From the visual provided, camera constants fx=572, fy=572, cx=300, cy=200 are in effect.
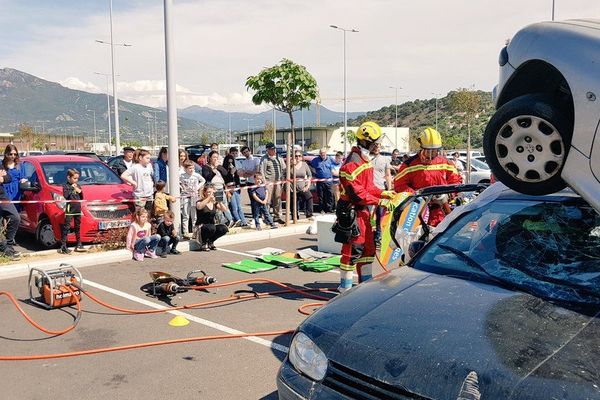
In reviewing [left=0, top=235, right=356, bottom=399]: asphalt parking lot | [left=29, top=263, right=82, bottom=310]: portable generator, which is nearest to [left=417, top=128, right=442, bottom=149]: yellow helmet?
[left=0, top=235, right=356, bottom=399]: asphalt parking lot

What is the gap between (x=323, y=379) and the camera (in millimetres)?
2857

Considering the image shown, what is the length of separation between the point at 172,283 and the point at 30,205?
4.79m

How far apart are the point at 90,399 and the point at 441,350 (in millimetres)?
2897

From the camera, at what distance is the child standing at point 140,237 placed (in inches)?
364

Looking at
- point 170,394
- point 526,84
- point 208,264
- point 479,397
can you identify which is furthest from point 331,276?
point 479,397

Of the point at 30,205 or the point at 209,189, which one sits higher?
the point at 209,189

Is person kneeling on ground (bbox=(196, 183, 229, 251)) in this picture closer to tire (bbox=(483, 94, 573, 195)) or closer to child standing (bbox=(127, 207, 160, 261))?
child standing (bbox=(127, 207, 160, 261))

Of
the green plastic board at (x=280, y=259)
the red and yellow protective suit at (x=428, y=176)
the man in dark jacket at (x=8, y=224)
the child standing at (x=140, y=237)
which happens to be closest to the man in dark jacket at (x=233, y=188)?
the child standing at (x=140, y=237)

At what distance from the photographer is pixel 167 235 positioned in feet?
31.8

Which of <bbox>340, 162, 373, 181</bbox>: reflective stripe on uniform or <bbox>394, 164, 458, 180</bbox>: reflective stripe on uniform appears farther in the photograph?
<bbox>394, 164, 458, 180</bbox>: reflective stripe on uniform

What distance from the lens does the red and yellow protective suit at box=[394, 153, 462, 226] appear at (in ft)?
24.2

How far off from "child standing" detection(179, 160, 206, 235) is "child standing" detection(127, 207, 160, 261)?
1.69 metres

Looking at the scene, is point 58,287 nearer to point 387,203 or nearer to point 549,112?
point 387,203

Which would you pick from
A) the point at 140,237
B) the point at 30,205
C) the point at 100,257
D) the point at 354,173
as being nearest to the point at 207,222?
the point at 140,237
